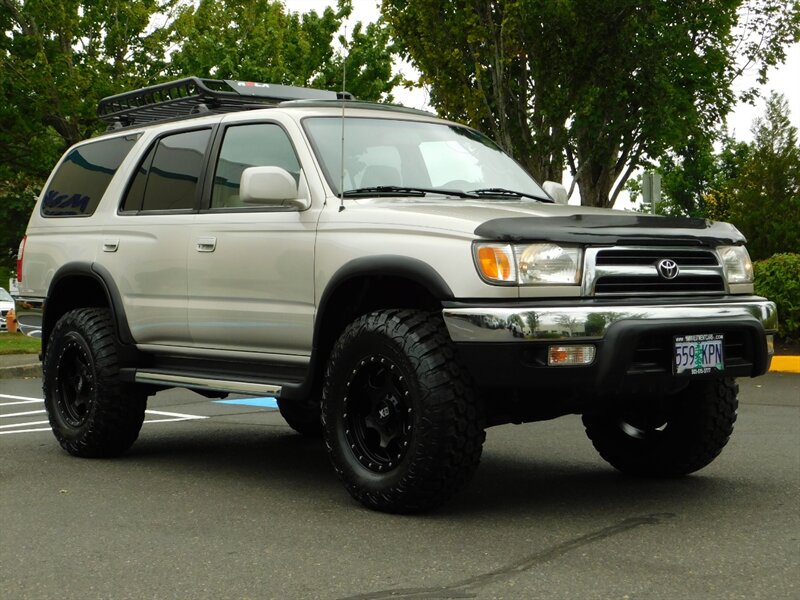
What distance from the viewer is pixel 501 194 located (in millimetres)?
6773

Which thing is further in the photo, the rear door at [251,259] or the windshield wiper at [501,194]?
the windshield wiper at [501,194]

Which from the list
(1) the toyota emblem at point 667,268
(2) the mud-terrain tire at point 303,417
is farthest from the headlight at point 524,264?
(2) the mud-terrain tire at point 303,417

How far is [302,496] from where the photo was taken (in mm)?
6387

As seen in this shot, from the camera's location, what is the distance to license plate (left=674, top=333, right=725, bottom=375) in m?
5.57

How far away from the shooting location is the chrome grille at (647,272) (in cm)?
554

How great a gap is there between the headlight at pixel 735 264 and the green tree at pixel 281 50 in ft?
76.7

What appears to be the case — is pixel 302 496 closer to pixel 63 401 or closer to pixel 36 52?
pixel 63 401

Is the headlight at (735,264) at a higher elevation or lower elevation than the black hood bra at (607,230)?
lower

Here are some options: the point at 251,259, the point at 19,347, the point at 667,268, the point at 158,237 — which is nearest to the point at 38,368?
the point at 19,347

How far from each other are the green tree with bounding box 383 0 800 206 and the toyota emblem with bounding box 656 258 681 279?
11.7 m

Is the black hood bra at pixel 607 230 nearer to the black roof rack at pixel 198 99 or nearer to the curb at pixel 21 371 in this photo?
the black roof rack at pixel 198 99

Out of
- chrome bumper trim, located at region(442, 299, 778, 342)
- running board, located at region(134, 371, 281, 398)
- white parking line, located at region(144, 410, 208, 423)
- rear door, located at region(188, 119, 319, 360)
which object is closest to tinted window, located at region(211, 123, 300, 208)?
rear door, located at region(188, 119, 319, 360)

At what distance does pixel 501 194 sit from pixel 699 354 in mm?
1602

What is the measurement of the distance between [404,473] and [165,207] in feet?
8.79
